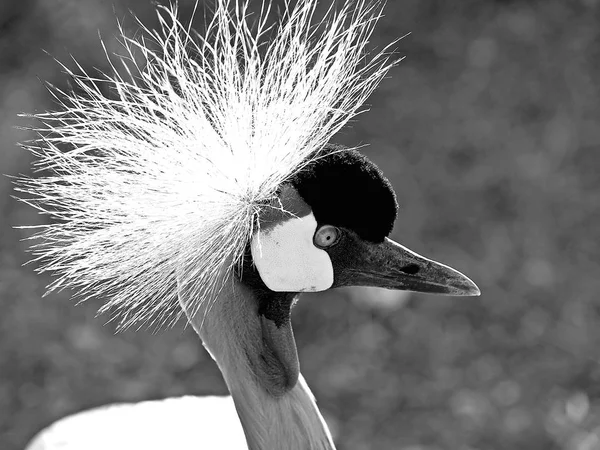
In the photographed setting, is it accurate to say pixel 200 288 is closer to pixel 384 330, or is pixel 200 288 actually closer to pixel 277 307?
pixel 277 307

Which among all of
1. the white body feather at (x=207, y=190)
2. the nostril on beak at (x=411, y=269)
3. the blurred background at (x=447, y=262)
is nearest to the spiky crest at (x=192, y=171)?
the white body feather at (x=207, y=190)

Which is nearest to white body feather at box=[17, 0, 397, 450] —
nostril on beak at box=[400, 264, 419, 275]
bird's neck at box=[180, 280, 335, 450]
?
bird's neck at box=[180, 280, 335, 450]

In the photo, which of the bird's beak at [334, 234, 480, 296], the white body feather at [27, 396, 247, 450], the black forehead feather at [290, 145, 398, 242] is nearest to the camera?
the black forehead feather at [290, 145, 398, 242]

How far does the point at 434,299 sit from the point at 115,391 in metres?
1.01

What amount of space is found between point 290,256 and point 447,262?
1663mm

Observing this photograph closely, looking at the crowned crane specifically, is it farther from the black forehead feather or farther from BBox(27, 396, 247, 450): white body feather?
BBox(27, 396, 247, 450): white body feather

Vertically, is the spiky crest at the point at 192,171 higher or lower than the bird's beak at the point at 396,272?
higher

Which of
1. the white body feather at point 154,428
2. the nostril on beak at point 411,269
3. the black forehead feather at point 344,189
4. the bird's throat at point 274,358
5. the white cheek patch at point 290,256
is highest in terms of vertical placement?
the black forehead feather at point 344,189

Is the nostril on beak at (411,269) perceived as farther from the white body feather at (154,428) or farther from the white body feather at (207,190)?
the white body feather at (154,428)

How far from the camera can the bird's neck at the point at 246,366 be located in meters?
1.43

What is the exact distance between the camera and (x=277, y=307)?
4.78ft

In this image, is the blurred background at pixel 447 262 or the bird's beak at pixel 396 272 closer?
the bird's beak at pixel 396 272

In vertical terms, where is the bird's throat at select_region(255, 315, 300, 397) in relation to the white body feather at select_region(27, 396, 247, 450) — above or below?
above

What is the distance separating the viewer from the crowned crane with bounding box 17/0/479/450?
1.38 m
